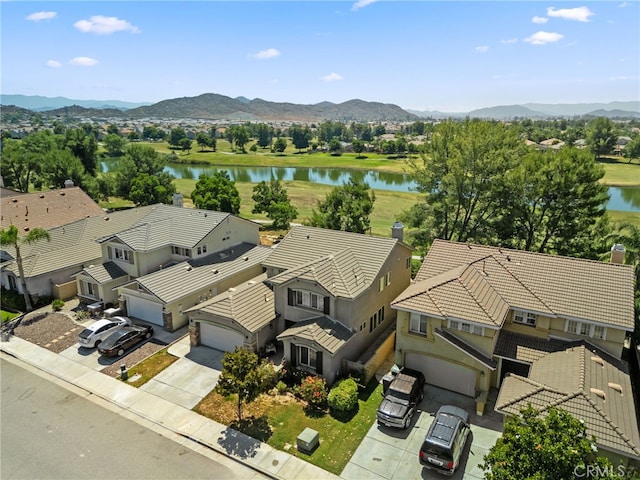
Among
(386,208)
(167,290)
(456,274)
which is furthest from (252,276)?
(386,208)

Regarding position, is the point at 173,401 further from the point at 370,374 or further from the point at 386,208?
the point at 386,208

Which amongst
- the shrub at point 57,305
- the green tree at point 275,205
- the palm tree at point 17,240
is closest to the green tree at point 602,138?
the green tree at point 275,205

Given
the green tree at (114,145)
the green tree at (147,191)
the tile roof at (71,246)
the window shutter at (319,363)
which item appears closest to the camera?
the window shutter at (319,363)

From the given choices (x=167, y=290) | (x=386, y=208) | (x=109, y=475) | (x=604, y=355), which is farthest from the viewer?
(x=386, y=208)

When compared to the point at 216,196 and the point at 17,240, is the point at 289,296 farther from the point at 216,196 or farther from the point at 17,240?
the point at 216,196

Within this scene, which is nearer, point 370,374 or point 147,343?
point 370,374

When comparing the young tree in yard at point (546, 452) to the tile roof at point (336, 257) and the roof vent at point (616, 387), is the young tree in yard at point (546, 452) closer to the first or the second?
the roof vent at point (616, 387)
